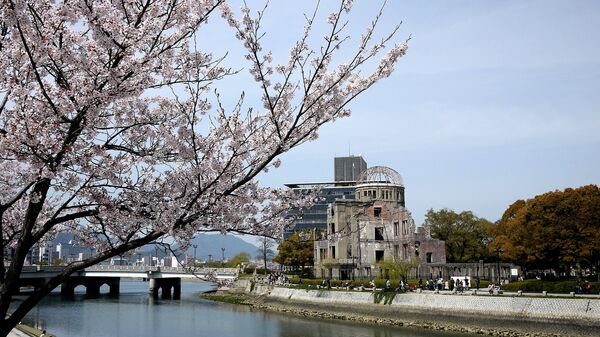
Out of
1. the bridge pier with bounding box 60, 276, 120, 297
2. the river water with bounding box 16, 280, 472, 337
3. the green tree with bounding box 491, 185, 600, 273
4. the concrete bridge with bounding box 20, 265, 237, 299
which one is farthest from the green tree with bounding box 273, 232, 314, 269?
the green tree with bounding box 491, 185, 600, 273

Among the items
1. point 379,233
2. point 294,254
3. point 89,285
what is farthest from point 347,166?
point 379,233

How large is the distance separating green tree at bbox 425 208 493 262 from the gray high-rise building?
88.5 metres

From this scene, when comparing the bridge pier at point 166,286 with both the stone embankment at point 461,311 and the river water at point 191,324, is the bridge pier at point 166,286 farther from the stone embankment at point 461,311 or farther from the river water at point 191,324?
the stone embankment at point 461,311

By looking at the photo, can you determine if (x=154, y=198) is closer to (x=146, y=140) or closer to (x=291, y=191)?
(x=146, y=140)

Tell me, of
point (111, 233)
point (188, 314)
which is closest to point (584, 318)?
point (111, 233)

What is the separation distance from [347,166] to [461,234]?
307 feet

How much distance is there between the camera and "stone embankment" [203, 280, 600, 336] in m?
32.5

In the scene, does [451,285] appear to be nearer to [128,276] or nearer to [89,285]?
[128,276]

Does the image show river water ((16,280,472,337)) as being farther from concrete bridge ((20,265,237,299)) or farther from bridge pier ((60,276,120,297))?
bridge pier ((60,276,120,297))

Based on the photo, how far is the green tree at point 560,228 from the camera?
45188 millimetres

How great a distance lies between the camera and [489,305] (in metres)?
38.0

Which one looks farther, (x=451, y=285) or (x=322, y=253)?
(x=322, y=253)

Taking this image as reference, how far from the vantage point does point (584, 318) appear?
104 feet

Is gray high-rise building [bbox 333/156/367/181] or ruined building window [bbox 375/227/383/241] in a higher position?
gray high-rise building [bbox 333/156/367/181]
